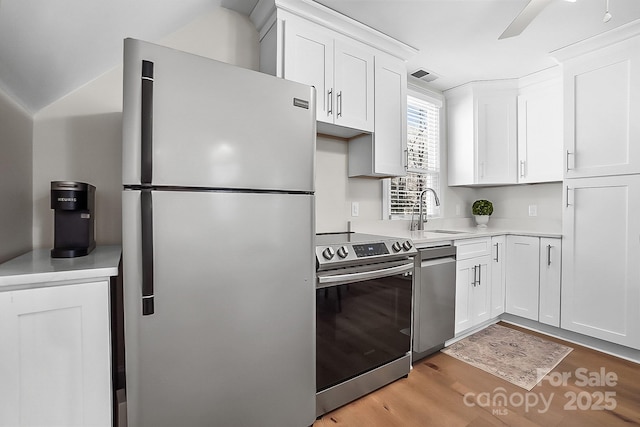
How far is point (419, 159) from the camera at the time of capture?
3219 mm


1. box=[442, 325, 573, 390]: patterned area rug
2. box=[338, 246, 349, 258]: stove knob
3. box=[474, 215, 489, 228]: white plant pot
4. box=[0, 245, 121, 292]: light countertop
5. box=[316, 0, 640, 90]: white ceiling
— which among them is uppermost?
box=[316, 0, 640, 90]: white ceiling

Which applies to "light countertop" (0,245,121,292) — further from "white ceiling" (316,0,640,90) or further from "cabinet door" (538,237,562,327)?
"cabinet door" (538,237,562,327)

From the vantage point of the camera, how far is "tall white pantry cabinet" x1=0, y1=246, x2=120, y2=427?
0.92 meters

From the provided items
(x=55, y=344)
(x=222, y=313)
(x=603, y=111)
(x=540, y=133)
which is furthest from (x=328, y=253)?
(x=540, y=133)

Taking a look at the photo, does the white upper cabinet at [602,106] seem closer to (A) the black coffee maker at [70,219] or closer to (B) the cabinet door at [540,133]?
(B) the cabinet door at [540,133]

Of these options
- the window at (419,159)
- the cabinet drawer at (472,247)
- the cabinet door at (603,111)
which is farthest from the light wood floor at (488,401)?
the cabinet door at (603,111)

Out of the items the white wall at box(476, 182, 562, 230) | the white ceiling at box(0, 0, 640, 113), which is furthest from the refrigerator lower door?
the white wall at box(476, 182, 562, 230)

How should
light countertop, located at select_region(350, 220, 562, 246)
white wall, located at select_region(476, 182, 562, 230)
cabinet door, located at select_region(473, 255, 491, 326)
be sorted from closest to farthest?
light countertop, located at select_region(350, 220, 562, 246), cabinet door, located at select_region(473, 255, 491, 326), white wall, located at select_region(476, 182, 562, 230)

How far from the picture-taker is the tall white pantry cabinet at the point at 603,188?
224cm

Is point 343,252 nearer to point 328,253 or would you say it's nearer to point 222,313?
point 328,253

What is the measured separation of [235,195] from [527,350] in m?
2.71

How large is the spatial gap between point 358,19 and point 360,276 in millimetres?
1821

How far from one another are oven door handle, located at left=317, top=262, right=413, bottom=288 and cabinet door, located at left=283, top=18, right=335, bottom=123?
3.52 feet

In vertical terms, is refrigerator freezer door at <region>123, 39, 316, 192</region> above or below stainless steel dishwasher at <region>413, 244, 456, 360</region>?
above
